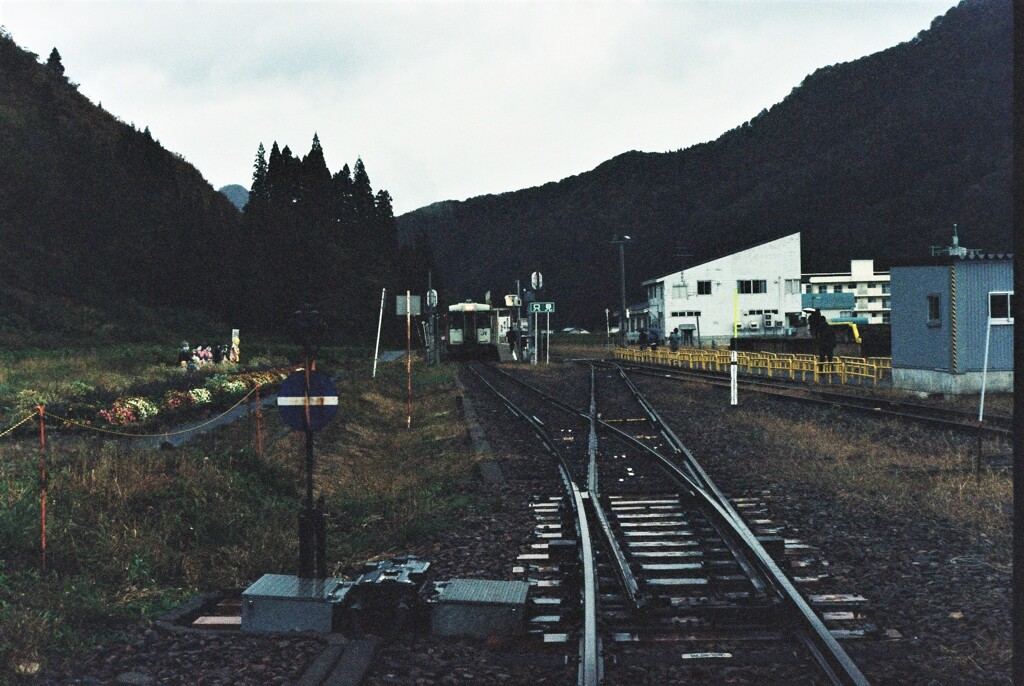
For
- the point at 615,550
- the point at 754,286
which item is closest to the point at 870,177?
the point at 754,286

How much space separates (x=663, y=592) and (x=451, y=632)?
158 centimetres

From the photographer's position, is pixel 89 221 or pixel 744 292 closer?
pixel 89 221

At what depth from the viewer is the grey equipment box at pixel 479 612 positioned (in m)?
5.54

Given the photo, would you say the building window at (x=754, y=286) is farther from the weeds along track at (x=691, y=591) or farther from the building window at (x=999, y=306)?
the weeds along track at (x=691, y=591)

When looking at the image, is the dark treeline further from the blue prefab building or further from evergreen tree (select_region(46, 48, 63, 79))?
the blue prefab building

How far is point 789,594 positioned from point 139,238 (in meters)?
72.5

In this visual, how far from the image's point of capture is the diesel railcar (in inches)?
1980

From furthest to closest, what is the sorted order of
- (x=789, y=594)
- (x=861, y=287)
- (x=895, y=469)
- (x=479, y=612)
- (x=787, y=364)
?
(x=861, y=287) < (x=787, y=364) < (x=895, y=469) < (x=789, y=594) < (x=479, y=612)

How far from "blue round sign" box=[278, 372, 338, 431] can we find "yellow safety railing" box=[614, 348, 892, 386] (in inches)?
809

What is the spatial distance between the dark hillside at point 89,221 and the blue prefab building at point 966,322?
40541 mm

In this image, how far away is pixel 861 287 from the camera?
10862cm

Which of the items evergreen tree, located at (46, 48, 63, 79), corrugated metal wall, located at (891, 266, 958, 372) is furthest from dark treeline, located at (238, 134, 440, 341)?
corrugated metal wall, located at (891, 266, 958, 372)

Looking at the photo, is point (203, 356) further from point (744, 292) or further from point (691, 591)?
point (744, 292)

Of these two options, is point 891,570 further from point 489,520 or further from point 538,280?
point 538,280
